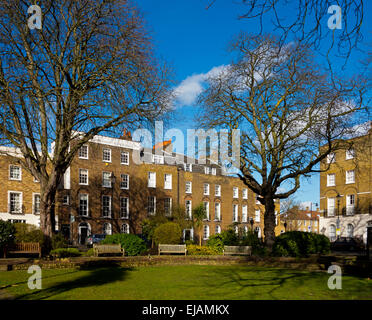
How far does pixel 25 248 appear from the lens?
1859 centimetres

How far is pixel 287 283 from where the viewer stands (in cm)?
1200

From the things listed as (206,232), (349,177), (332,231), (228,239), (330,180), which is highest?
(349,177)

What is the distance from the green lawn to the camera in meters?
9.57

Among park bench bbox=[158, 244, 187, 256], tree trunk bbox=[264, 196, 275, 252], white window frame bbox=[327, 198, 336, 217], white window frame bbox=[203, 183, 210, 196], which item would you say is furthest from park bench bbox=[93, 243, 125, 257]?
white window frame bbox=[327, 198, 336, 217]

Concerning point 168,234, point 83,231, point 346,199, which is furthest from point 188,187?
point 168,234

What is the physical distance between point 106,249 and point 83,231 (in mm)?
21984

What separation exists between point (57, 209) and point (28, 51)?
2413cm

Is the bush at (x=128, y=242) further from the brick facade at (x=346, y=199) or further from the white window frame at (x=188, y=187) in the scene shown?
the white window frame at (x=188, y=187)

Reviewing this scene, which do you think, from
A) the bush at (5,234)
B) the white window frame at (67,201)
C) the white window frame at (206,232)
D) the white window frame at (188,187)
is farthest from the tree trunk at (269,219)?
the white window frame at (206,232)

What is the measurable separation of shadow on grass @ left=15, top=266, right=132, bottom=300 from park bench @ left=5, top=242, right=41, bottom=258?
4269mm

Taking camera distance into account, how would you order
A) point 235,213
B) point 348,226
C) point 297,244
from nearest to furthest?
point 297,244
point 348,226
point 235,213

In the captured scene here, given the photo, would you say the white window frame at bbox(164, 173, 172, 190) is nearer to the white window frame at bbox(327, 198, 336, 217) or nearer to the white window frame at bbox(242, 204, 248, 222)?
the white window frame at bbox(242, 204, 248, 222)

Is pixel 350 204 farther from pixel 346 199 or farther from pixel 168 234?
pixel 168 234
